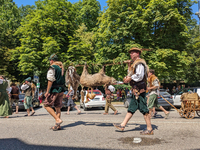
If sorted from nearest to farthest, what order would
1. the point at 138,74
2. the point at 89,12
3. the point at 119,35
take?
the point at 138,74 → the point at 119,35 → the point at 89,12

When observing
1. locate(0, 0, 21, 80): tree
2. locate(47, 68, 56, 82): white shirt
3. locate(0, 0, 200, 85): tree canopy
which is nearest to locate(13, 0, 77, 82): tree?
locate(0, 0, 200, 85): tree canopy

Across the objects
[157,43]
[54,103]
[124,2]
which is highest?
[124,2]

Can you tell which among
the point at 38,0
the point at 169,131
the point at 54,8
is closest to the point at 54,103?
the point at 169,131

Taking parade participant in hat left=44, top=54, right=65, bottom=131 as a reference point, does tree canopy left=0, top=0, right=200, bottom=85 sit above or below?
above

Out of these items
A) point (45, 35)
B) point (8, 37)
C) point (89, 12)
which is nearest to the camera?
point (45, 35)

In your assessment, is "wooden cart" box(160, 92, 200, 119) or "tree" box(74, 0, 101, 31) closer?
"wooden cart" box(160, 92, 200, 119)

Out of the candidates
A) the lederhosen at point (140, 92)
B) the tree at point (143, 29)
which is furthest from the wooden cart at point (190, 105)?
the tree at point (143, 29)

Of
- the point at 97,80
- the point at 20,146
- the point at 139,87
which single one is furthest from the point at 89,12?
the point at 20,146

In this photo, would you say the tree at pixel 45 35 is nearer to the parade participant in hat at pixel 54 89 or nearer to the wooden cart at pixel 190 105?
the wooden cart at pixel 190 105

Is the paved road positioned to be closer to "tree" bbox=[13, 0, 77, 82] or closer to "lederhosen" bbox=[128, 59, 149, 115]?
"lederhosen" bbox=[128, 59, 149, 115]

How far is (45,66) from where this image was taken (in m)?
23.5

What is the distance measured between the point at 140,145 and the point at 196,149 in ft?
3.90

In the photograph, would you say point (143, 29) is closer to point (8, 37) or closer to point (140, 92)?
point (140, 92)

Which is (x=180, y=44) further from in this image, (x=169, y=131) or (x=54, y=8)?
→ (x=169, y=131)
